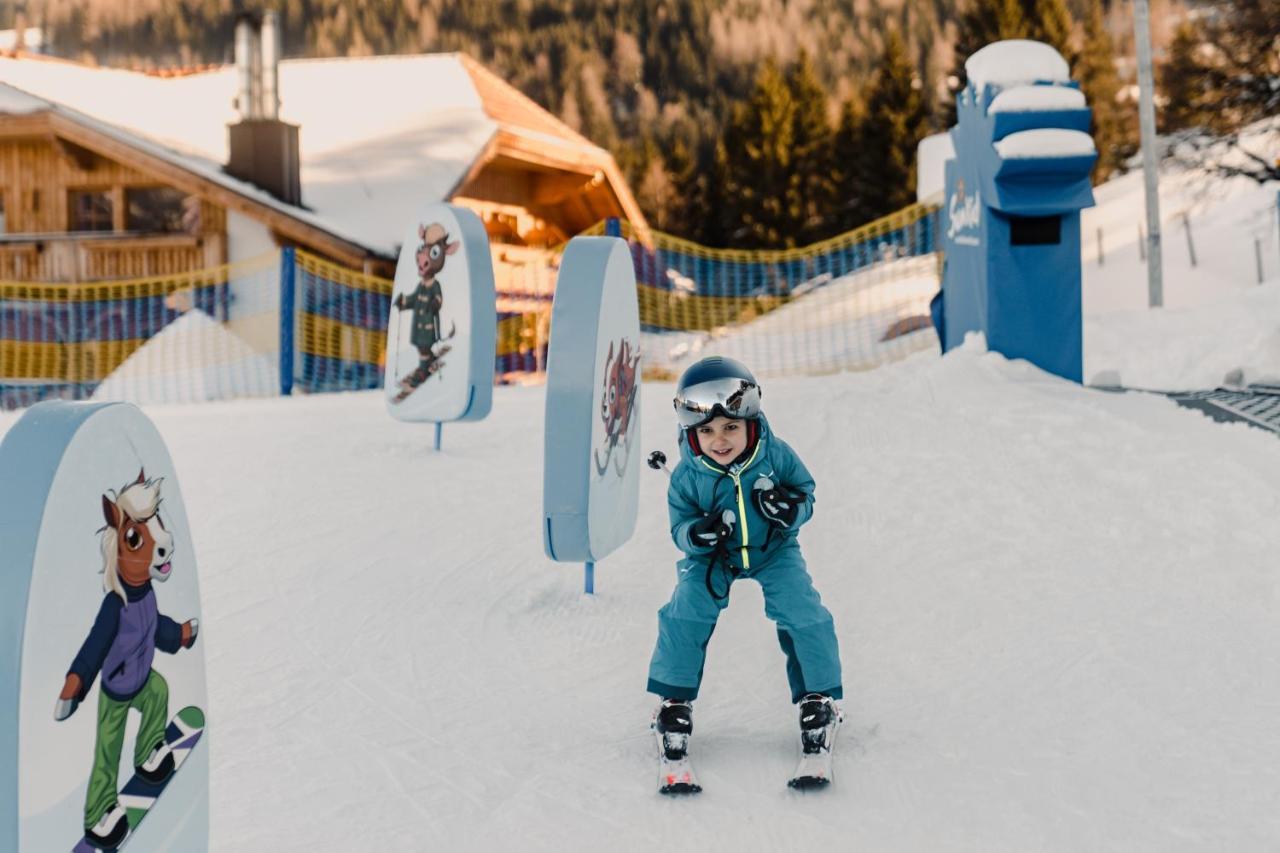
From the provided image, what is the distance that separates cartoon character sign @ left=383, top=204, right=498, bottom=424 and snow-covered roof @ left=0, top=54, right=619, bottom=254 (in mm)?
11143

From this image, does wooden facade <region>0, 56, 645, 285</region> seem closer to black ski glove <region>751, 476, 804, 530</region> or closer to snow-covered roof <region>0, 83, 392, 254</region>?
snow-covered roof <region>0, 83, 392, 254</region>

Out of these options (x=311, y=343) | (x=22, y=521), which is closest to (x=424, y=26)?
(x=311, y=343)

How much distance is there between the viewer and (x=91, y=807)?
2.11m

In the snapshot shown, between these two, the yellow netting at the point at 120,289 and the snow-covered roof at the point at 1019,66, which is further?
the yellow netting at the point at 120,289

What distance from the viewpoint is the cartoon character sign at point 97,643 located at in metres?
1.94

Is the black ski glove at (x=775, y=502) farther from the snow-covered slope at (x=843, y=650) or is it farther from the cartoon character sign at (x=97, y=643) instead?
the cartoon character sign at (x=97, y=643)

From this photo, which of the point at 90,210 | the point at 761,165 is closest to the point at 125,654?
the point at 90,210

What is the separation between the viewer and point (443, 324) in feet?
26.3

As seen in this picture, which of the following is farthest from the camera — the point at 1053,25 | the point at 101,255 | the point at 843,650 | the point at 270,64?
the point at 1053,25

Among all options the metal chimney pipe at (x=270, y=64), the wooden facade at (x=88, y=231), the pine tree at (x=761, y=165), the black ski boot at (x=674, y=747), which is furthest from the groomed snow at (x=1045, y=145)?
the pine tree at (x=761, y=165)

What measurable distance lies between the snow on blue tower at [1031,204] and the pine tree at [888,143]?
29514 millimetres

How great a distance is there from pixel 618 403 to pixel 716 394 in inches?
73.1

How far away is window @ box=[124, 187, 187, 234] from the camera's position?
2170 cm

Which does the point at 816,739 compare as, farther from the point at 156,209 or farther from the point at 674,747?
the point at 156,209
